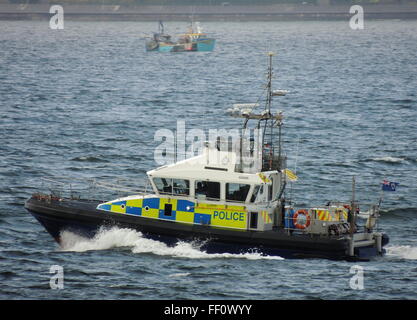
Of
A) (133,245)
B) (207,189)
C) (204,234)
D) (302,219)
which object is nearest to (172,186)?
(207,189)

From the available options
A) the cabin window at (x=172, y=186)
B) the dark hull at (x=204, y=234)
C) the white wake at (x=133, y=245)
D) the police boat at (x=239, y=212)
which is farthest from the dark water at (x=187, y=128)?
the cabin window at (x=172, y=186)

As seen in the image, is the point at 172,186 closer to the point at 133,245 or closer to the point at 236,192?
the point at 236,192

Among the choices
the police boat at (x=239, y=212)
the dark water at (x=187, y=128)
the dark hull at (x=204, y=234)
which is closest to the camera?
the dark water at (x=187, y=128)

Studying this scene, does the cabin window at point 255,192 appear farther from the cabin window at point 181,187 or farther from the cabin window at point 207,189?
the cabin window at point 181,187

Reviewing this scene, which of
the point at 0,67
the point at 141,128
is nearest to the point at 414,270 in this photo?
the point at 141,128

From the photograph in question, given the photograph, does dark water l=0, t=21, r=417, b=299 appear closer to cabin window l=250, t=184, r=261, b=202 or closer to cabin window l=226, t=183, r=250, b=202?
cabin window l=250, t=184, r=261, b=202

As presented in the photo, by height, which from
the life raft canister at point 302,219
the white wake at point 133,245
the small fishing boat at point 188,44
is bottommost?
the white wake at point 133,245

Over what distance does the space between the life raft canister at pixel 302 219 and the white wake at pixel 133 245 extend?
1345 mm

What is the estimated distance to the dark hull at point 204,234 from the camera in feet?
103

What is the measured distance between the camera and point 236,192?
31844 millimetres

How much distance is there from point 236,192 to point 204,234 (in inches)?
72.7

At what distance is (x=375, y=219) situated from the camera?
32.4 meters

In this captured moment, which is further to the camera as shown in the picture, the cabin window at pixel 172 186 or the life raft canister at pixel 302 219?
the cabin window at pixel 172 186

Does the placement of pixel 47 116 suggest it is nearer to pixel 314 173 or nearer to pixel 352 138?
pixel 352 138
